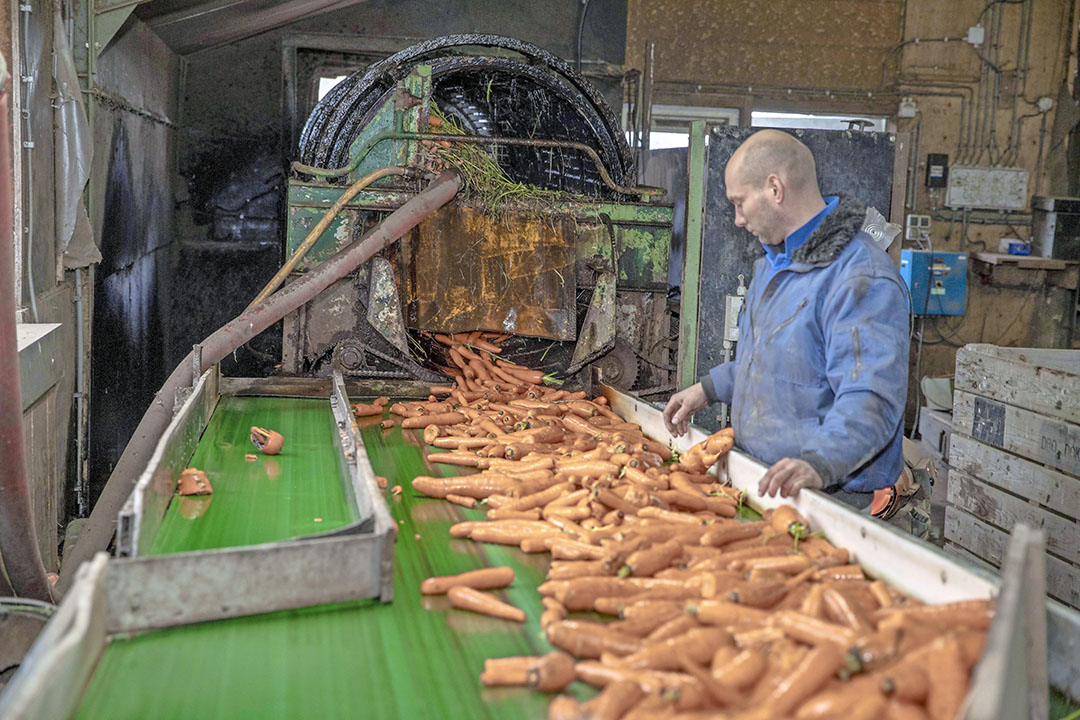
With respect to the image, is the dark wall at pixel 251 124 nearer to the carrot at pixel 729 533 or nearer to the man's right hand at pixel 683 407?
the man's right hand at pixel 683 407

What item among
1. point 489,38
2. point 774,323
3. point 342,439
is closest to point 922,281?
point 489,38

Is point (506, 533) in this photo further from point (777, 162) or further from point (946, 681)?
point (777, 162)

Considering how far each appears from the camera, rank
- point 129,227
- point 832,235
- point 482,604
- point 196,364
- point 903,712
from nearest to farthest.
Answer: point 903,712, point 482,604, point 832,235, point 196,364, point 129,227

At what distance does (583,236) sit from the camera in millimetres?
5941

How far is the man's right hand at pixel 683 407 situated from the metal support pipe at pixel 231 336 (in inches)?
84.4

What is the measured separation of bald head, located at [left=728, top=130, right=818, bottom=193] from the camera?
3352 mm

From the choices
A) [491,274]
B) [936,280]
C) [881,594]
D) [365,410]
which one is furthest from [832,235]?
[936,280]

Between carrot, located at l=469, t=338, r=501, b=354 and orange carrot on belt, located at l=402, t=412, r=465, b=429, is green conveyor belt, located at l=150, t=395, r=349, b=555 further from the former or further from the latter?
carrot, located at l=469, t=338, r=501, b=354

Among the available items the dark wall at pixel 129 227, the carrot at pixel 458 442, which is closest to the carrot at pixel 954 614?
the carrot at pixel 458 442

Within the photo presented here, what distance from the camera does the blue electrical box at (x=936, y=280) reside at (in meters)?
9.48

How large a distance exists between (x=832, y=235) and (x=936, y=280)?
22.7 ft

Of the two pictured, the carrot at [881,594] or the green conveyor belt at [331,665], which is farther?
the carrot at [881,594]

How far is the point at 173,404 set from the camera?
14.2 ft

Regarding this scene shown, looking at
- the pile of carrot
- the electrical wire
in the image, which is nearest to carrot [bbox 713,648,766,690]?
the pile of carrot
